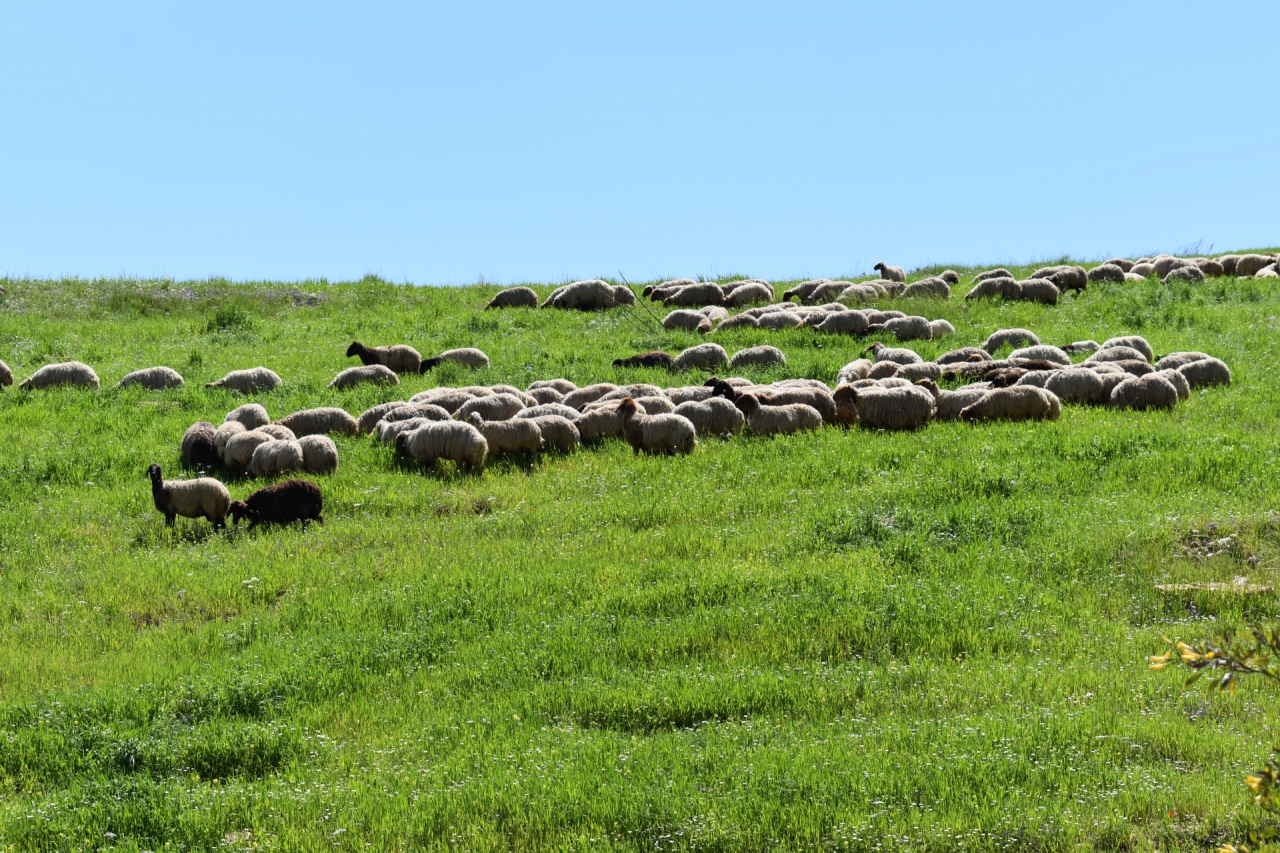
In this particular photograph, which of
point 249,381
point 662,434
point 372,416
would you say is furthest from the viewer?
point 249,381

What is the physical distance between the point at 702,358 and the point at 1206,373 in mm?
9287

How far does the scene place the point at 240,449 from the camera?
56.9ft

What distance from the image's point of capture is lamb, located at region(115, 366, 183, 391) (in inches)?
912

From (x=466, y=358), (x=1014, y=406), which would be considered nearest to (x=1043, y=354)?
(x=1014, y=406)

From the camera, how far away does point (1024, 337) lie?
2470 cm

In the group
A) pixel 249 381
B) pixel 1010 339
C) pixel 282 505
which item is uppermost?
pixel 1010 339

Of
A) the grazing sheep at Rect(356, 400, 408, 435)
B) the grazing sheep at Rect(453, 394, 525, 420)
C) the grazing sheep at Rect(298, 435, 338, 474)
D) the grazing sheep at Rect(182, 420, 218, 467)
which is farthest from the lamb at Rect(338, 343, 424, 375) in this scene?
the grazing sheep at Rect(298, 435, 338, 474)

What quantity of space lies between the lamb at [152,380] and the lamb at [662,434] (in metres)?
10.9

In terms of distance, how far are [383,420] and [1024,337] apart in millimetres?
13953

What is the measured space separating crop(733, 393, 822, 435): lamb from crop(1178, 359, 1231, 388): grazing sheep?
722cm

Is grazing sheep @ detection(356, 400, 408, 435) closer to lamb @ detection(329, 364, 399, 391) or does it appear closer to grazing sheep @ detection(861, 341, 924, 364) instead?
lamb @ detection(329, 364, 399, 391)

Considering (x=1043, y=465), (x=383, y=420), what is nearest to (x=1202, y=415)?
(x=1043, y=465)

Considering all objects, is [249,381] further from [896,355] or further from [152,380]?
[896,355]

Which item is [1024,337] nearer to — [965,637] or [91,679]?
[965,637]
